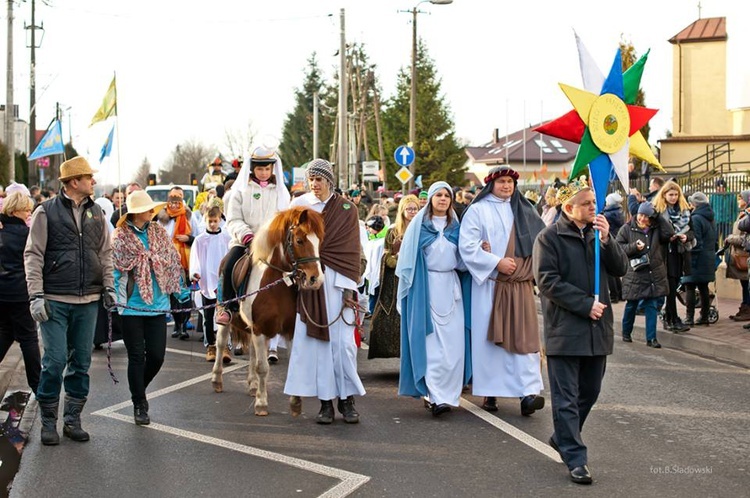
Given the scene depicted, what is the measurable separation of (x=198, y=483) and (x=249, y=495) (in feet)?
1.49

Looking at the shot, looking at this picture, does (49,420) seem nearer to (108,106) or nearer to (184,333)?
(184,333)

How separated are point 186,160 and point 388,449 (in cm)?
10623

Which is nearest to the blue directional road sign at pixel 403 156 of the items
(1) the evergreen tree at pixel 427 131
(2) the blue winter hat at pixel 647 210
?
(2) the blue winter hat at pixel 647 210

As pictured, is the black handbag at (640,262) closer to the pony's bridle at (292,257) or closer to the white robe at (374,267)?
the white robe at (374,267)

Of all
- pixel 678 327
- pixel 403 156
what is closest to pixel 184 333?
pixel 678 327

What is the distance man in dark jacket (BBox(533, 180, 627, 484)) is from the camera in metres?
6.75

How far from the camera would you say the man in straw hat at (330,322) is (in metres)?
8.69

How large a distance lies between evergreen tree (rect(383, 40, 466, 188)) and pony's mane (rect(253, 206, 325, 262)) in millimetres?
54407

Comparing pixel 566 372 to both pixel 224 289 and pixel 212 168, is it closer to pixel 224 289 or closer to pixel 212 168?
pixel 224 289

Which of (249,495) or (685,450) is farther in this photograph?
(685,450)

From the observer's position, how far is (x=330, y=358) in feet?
28.7

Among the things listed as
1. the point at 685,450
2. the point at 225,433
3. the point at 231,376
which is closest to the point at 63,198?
the point at 225,433

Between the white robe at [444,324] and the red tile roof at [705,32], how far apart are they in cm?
3303

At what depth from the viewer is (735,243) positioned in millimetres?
14523
